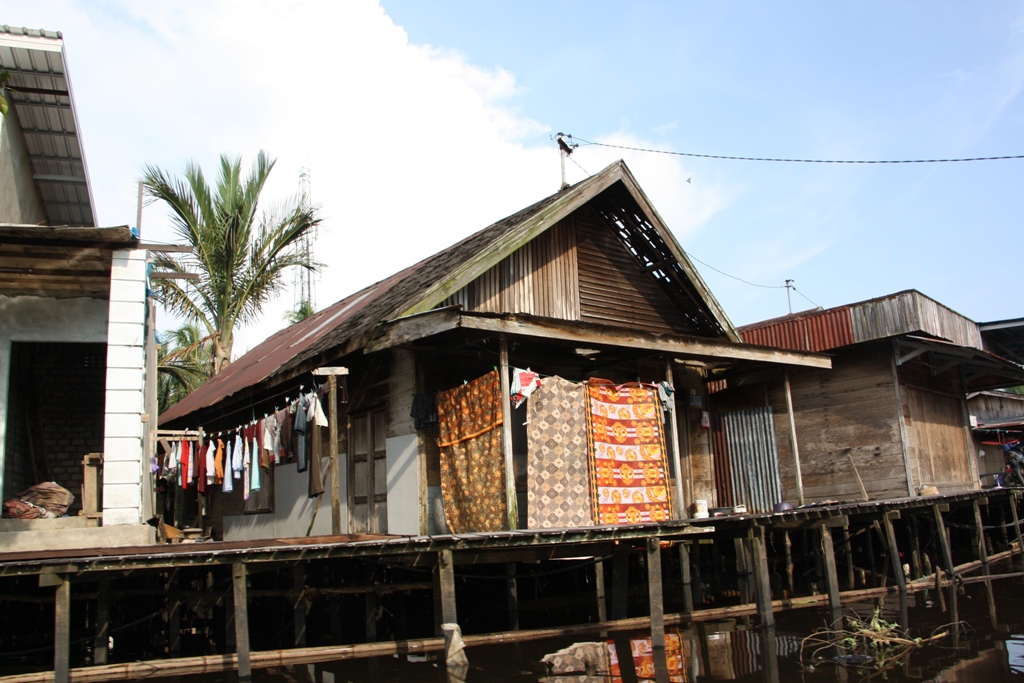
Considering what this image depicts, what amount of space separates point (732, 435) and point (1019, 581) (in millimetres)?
4751

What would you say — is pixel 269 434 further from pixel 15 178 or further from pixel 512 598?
pixel 15 178

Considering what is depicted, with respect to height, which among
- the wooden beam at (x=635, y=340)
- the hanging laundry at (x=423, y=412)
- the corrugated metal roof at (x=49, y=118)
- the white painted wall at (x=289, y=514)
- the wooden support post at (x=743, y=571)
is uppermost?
the corrugated metal roof at (x=49, y=118)

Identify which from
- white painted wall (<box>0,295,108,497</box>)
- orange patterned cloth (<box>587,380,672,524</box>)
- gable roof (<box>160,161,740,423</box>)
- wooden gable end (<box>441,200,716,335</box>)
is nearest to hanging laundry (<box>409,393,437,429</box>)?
gable roof (<box>160,161,740,423</box>)

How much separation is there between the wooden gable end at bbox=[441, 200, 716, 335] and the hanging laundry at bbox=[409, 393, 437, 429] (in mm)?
1456

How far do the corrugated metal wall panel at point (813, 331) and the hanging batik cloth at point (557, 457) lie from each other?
17.7ft

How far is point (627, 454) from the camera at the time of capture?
35.4 ft

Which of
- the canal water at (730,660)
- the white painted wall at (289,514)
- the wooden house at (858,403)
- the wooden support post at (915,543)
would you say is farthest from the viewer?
the wooden house at (858,403)

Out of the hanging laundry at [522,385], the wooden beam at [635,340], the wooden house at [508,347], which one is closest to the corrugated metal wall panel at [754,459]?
the wooden house at [508,347]

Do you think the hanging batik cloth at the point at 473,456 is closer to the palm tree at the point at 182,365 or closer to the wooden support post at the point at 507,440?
the wooden support post at the point at 507,440

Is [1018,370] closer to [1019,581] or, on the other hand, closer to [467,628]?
[1019,581]

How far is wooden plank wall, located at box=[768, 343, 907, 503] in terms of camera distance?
14039mm

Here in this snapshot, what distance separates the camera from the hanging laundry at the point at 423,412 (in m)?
10.3

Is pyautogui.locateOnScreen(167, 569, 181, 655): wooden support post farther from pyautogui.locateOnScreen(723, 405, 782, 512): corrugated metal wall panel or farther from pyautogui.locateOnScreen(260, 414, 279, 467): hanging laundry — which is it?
pyautogui.locateOnScreen(723, 405, 782, 512): corrugated metal wall panel

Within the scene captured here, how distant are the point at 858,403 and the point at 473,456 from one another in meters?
7.90
